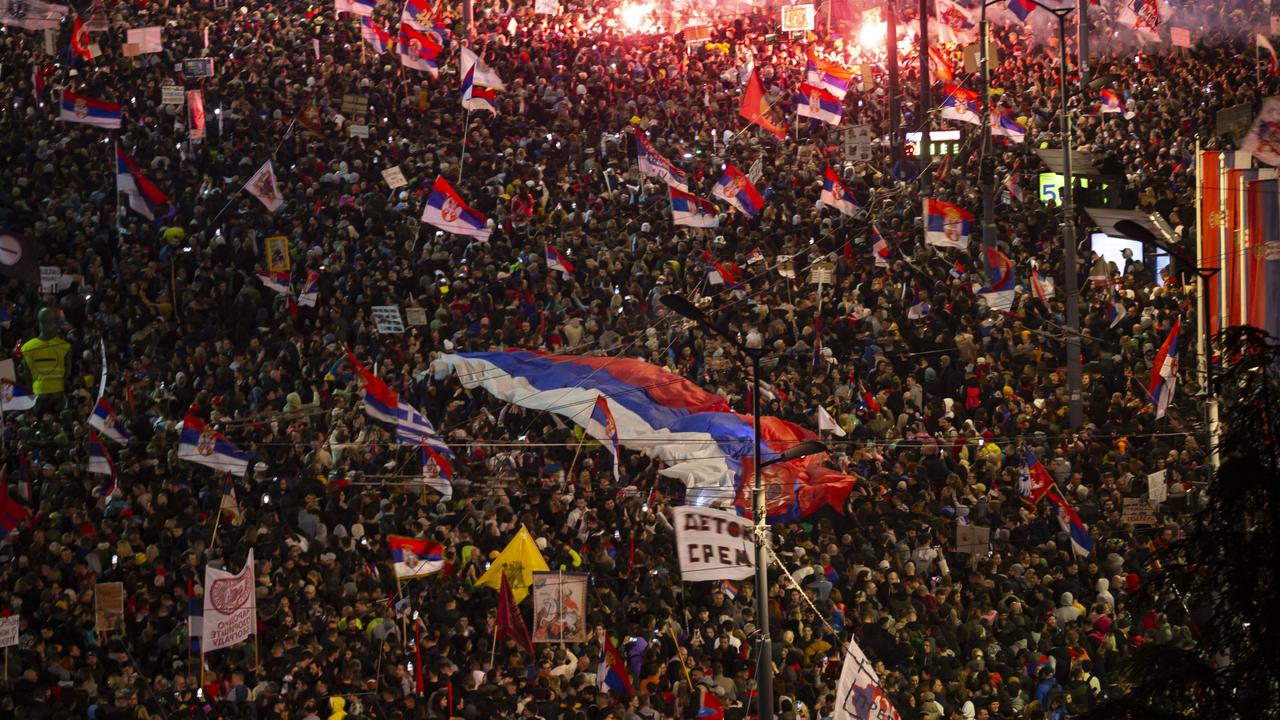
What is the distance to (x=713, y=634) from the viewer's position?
2109cm

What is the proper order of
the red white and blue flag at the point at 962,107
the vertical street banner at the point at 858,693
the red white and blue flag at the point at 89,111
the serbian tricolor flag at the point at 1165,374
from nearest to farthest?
the vertical street banner at the point at 858,693 < the serbian tricolor flag at the point at 1165,374 < the red white and blue flag at the point at 89,111 < the red white and blue flag at the point at 962,107

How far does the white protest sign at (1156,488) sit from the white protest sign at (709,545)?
25.2ft

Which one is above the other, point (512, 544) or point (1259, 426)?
point (1259, 426)

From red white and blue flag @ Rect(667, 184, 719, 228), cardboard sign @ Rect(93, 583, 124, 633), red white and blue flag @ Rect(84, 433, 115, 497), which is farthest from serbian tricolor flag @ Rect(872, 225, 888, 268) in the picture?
cardboard sign @ Rect(93, 583, 124, 633)

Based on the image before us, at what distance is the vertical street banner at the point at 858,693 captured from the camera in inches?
725

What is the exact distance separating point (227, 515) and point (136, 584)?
187cm

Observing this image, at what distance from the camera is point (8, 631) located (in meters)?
19.7

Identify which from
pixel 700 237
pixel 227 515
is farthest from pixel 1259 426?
pixel 700 237

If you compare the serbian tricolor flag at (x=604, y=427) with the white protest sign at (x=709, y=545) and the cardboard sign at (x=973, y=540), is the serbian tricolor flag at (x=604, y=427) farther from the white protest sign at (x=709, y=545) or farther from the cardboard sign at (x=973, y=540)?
the cardboard sign at (x=973, y=540)

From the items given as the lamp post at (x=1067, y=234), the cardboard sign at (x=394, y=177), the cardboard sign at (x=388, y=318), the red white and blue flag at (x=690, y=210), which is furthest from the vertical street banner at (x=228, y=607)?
the lamp post at (x=1067, y=234)

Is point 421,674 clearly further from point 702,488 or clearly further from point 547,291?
point 547,291

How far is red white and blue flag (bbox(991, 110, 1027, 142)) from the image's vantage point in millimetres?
36469

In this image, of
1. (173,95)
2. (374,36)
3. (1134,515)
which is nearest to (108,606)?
(1134,515)

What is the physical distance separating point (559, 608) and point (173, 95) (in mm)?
17301
